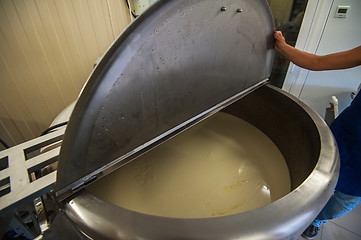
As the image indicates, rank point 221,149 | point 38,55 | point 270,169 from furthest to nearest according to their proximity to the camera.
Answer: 1. point 38,55
2. point 221,149
3. point 270,169

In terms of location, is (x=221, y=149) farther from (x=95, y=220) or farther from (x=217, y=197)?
(x=95, y=220)

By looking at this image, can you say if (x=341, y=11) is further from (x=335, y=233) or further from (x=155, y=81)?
(x=155, y=81)

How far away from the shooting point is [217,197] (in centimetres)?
83

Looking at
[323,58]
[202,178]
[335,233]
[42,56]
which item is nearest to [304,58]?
[323,58]

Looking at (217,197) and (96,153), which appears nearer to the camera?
(96,153)

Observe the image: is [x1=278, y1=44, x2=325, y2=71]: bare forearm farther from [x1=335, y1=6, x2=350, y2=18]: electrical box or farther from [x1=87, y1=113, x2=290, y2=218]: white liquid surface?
[x1=335, y1=6, x2=350, y2=18]: electrical box

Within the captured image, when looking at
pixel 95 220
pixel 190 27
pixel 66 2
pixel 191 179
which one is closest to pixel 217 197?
pixel 191 179

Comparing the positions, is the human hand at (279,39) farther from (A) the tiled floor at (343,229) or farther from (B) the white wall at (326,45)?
(A) the tiled floor at (343,229)

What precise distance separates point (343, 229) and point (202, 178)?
3.61ft

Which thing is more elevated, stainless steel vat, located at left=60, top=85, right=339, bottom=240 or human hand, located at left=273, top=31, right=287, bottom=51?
human hand, located at left=273, top=31, right=287, bottom=51

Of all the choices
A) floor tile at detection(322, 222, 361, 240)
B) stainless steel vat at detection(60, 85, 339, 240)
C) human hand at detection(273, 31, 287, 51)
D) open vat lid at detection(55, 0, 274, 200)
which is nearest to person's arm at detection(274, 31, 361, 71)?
human hand at detection(273, 31, 287, 51)

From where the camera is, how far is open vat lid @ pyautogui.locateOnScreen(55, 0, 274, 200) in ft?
1.42

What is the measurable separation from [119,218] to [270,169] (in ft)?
2.56

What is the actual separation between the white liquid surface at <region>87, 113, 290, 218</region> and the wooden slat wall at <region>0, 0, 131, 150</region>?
753mm
